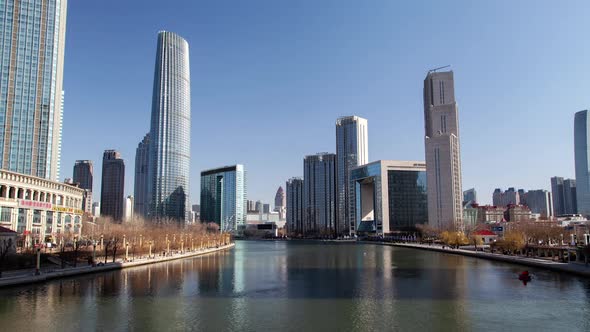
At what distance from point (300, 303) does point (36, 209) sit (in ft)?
204

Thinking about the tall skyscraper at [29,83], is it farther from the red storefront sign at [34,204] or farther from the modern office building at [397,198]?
the modern office building at [397,198]

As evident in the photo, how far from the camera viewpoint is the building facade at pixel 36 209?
70.5 metres

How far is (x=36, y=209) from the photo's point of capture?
77562mm

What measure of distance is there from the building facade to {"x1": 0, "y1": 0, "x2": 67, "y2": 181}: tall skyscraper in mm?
33199

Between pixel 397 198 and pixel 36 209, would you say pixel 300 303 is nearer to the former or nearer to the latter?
pixel 36 209

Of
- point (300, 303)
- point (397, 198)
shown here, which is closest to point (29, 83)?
point (300, 303)

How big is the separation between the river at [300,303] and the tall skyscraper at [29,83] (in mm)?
83124

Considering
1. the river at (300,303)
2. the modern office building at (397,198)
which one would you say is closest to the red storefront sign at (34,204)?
the river at (300,303)

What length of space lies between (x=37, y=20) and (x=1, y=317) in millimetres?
111511

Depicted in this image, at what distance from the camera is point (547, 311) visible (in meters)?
29.8

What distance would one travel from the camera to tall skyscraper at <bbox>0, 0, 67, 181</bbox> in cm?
11512

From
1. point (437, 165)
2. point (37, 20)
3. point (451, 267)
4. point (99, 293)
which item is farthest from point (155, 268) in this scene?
point (437, 165)

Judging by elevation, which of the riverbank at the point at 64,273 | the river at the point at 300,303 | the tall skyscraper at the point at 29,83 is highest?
the tall skyscraper at the point at 29,83

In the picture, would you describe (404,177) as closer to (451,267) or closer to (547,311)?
(451,267)
